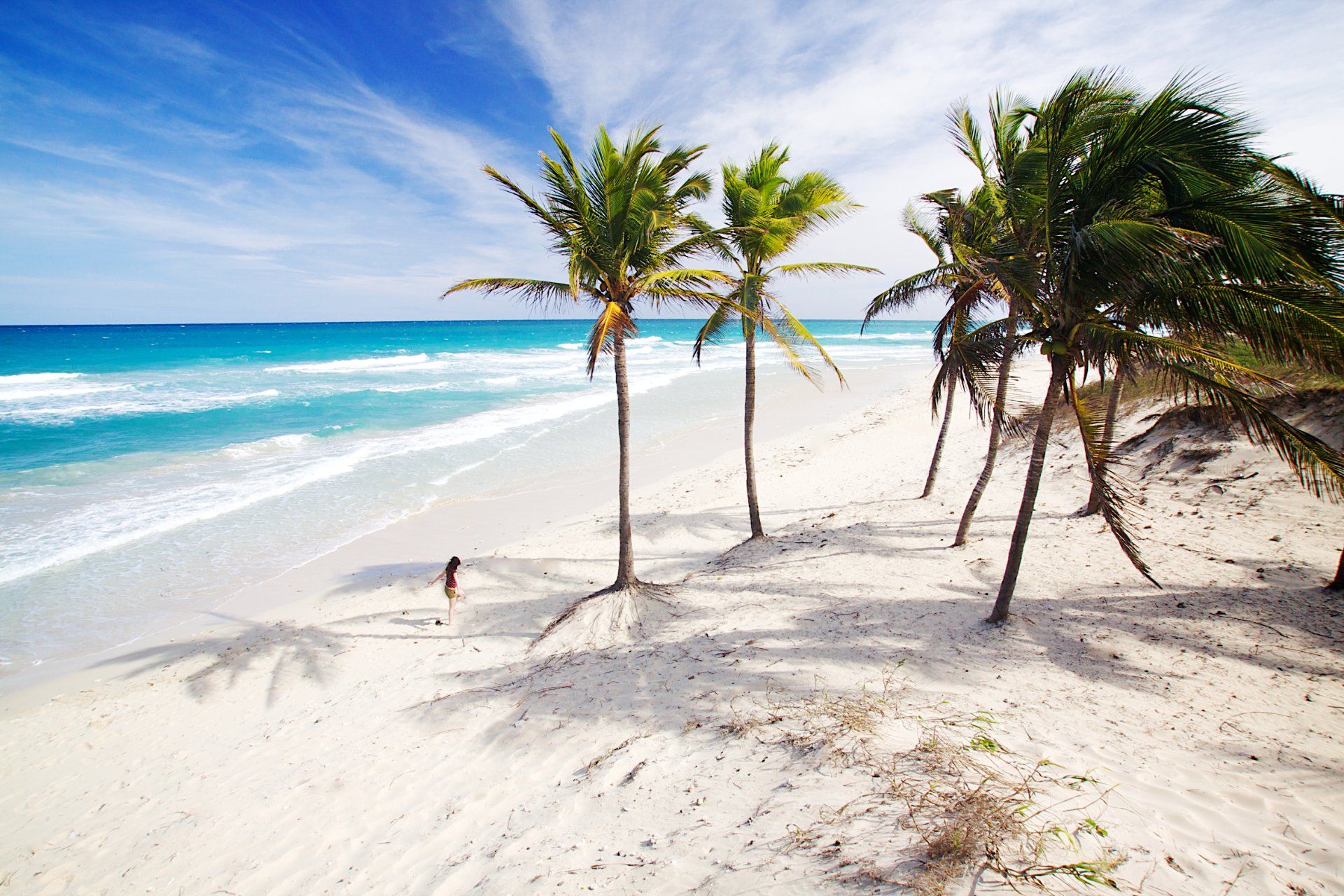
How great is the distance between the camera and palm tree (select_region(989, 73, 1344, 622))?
4230 mm

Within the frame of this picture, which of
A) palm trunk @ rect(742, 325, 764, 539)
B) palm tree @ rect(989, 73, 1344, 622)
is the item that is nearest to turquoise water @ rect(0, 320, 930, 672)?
palm trunk @ rect(742, 325, 764, 539)

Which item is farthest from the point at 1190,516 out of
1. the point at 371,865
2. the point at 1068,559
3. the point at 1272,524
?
the point at 371,865

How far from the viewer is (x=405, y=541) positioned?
1252 centimetres

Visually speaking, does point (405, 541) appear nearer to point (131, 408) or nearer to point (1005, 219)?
point (1005, 219)

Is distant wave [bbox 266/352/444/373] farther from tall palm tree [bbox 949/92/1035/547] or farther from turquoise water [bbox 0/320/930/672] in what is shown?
tall palm tree [bbox 949/92/1035/547]

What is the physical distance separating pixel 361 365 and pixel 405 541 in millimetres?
42602

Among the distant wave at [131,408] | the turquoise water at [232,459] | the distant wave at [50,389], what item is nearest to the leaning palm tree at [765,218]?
the turquoise water at [232,459]

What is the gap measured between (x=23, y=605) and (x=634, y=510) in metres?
11.1

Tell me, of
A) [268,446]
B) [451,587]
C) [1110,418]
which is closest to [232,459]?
[268,446]

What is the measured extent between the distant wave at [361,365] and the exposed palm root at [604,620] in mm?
42113

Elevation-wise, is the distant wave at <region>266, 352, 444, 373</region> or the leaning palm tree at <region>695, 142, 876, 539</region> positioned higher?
the leaning palm tree at <region>695, 142, 876, 539</region>

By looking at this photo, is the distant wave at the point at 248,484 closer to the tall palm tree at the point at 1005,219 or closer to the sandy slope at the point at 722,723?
the sandy slope at the point at 722,723

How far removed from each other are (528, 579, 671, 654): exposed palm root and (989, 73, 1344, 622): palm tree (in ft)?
17.9

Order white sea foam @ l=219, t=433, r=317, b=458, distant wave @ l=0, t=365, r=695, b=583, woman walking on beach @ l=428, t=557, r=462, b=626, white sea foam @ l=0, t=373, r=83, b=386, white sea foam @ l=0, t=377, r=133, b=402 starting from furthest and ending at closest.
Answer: white sea foam @ l=0, t=373, r=83, b=386
white sea foam @ l=0, t=377, r=133, b=402
white sea foam @ l=219, t=433, r=317, b=458
distant wave @ l=0, t=365, r=695, b=583
woman walking on beach @ l=428, t=557, r=462, b=626
